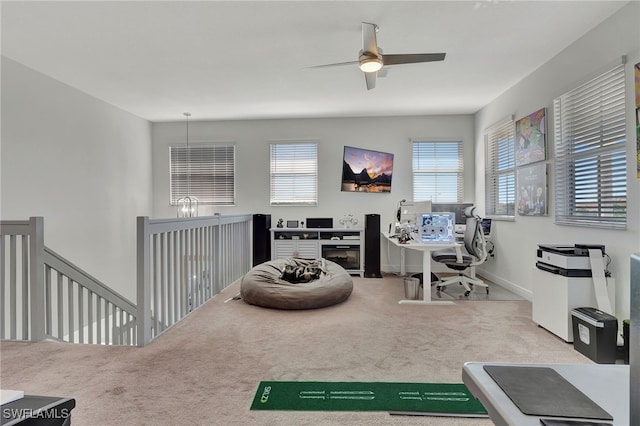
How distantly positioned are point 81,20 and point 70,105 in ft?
6.49

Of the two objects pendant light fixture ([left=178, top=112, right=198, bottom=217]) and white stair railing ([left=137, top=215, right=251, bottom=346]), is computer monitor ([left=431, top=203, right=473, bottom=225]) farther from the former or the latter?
pendant light fixture ([left=178, top=112, right=198, bottom=217])

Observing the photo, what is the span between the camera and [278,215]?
6207mm

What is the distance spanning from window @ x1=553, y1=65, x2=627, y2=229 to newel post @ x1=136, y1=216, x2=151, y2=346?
12.6ft

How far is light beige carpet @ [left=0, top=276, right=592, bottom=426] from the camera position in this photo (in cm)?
180

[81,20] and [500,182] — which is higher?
[81,20]

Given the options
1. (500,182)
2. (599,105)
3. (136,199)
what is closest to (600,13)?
(599,105)

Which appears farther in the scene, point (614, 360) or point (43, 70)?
point (43, 70)

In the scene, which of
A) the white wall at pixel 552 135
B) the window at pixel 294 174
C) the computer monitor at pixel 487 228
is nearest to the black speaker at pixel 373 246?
the window at pixel 294 174

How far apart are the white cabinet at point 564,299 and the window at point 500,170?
6.14 ft

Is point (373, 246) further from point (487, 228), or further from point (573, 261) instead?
point (573, 261)

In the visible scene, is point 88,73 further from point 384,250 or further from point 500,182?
point 500,182

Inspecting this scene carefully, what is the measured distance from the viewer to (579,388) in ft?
2.21

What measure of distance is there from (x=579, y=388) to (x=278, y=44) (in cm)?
347

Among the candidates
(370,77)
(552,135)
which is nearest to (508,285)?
(552,135)
